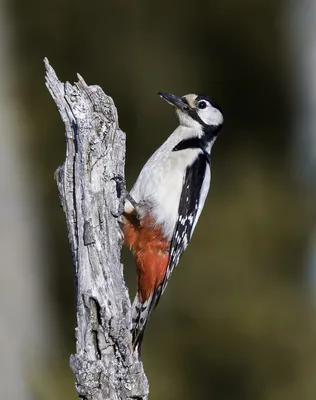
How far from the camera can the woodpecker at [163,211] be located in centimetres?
371

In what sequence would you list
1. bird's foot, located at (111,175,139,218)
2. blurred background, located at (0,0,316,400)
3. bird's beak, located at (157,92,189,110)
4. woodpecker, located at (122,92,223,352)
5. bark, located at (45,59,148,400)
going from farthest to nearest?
blurred background, located at (0,0,316,400) < bird's beak, located at (157,92,189,110) < woodpecker, located at (122,92,223,352) < bird's foot, located at (111,175,139,218) < bark, located at (45,59,148,400)

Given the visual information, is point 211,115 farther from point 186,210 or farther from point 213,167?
point 213,167

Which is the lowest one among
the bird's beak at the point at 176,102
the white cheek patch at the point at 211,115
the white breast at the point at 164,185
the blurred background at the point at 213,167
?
the blurred background at the point at 213,167

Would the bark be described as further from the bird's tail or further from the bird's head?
the bird's head

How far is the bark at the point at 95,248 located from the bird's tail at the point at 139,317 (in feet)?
0.44

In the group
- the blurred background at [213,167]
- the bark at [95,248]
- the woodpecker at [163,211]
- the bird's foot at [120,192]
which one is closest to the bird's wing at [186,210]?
the woodpecker at [163,211]

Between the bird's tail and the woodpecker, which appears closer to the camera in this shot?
the bird's tail

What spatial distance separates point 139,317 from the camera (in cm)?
343

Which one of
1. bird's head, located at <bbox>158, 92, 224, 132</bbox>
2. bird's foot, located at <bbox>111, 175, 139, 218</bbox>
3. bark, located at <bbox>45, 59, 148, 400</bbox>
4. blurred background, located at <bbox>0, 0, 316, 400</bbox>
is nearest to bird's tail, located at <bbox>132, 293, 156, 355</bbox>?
bark, located at <bbox>45, 59, 148, 400</bbox>

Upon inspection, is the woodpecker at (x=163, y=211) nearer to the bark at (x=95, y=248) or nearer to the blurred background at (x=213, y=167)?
the bark at (x=95, y=248)

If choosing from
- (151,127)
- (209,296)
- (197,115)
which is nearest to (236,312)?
(209,296)

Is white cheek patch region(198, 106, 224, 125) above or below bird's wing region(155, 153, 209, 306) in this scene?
above

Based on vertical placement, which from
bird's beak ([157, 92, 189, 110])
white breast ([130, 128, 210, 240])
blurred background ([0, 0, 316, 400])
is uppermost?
bird's beak ([157, 92, 189, 110])

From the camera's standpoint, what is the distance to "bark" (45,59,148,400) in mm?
2854
